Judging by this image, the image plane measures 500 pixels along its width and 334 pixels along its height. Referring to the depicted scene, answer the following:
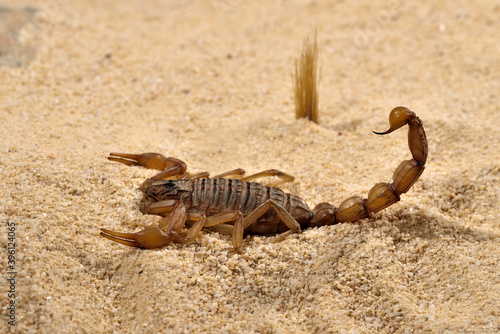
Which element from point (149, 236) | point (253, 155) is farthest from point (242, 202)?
point (253, 155)

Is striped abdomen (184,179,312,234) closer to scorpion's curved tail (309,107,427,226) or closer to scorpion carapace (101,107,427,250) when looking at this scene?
scorpion carapace (101,107,427,250)

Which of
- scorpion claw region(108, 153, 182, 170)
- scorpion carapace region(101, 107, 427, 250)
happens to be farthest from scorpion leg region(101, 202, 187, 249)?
scorpion claw region(108, 153, 182, 170)

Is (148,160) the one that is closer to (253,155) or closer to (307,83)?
(253,155)

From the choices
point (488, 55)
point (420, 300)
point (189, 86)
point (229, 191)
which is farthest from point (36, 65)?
point (488, 55)

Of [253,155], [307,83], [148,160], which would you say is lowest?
[253,155]

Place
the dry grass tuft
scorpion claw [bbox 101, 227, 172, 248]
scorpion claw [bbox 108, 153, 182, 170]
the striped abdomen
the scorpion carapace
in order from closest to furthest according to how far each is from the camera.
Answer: scorpion claw [bbox 101, 227, 172, 248]
the scorpion carapace
the striped abdomen
scorpion claw [bbox 108, 153, 182, 170]
the dry grass tuft

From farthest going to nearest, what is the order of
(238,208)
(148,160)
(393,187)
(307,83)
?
(307,83) → (148,160) → (238,208) → (393,187)

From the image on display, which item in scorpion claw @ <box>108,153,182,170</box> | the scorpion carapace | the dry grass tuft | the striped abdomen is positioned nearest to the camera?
the scorpion carapace

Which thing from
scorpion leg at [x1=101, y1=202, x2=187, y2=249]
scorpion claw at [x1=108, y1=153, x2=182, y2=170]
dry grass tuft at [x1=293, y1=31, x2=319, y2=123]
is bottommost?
scorpion leg at [x1=101, y1=202, x2=187, y2=249]
